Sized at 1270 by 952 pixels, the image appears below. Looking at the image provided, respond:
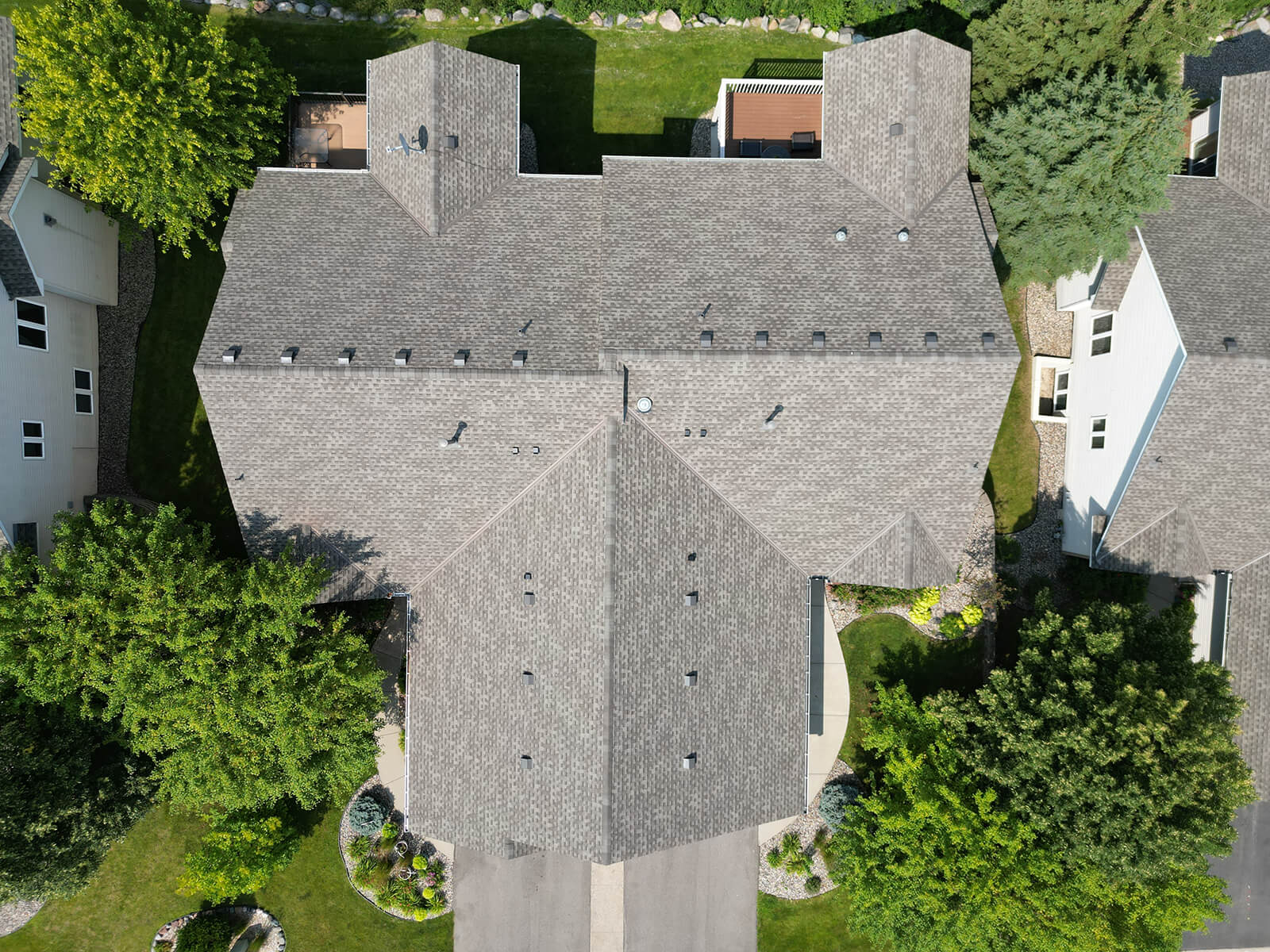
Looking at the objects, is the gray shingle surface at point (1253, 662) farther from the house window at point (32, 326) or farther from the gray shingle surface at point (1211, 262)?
the house window at point (32, 326)

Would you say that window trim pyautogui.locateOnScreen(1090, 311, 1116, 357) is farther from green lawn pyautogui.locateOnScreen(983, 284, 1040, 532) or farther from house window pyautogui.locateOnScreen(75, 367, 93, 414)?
house window pyautogui.locateOnScreen(75, 367, 93, 414)

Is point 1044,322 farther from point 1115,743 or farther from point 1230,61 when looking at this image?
point 1115,743

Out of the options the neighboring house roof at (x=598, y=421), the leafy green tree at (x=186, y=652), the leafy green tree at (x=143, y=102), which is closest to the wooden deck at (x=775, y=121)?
the neighboring house roof at (x=598, y=421)

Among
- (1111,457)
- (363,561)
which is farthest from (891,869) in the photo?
(363,561)

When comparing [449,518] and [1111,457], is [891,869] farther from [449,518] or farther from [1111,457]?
[449,518]

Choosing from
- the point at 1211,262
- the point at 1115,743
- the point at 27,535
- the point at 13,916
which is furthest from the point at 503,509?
the point at 13,916
